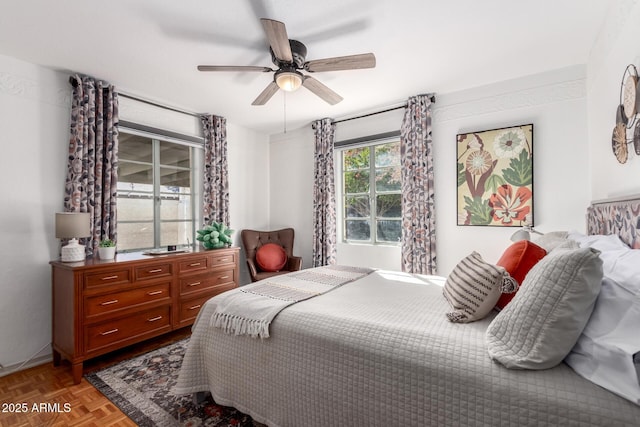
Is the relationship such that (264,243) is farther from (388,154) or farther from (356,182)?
(388,154)

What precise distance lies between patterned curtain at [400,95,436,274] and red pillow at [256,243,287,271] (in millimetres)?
1631

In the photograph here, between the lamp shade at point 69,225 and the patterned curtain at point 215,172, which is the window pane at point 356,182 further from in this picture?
the lamp shade at point 69,225

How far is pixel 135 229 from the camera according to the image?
130 inches

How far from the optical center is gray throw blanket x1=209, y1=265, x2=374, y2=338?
163 cm

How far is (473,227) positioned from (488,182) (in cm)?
50

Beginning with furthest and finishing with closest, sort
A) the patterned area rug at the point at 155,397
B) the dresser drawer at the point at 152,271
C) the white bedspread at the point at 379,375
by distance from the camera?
the dresser drawer at the point at 152,271, the patterned area rug at the point at 155,397, the white bedspread at the point at 379,375

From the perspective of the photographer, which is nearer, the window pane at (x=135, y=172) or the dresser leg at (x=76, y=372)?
the dresser leg at (x=76, y=372)

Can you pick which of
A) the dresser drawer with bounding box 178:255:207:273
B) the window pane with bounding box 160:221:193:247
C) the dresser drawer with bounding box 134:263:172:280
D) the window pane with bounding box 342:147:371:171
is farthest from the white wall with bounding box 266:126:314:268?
the dresser drawer with bounding box 134:263:172:280

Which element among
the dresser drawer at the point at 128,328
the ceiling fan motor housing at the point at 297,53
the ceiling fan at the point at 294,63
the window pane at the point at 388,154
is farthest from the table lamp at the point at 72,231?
the window pane at the point at 388,154

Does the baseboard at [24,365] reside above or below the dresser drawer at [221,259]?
below

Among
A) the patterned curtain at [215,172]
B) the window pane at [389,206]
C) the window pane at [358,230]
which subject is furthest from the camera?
the window pane at [358,230]

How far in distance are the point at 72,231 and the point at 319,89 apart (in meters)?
2.35

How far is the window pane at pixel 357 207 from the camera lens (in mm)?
4004

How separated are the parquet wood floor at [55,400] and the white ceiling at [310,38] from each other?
259 centimetres
